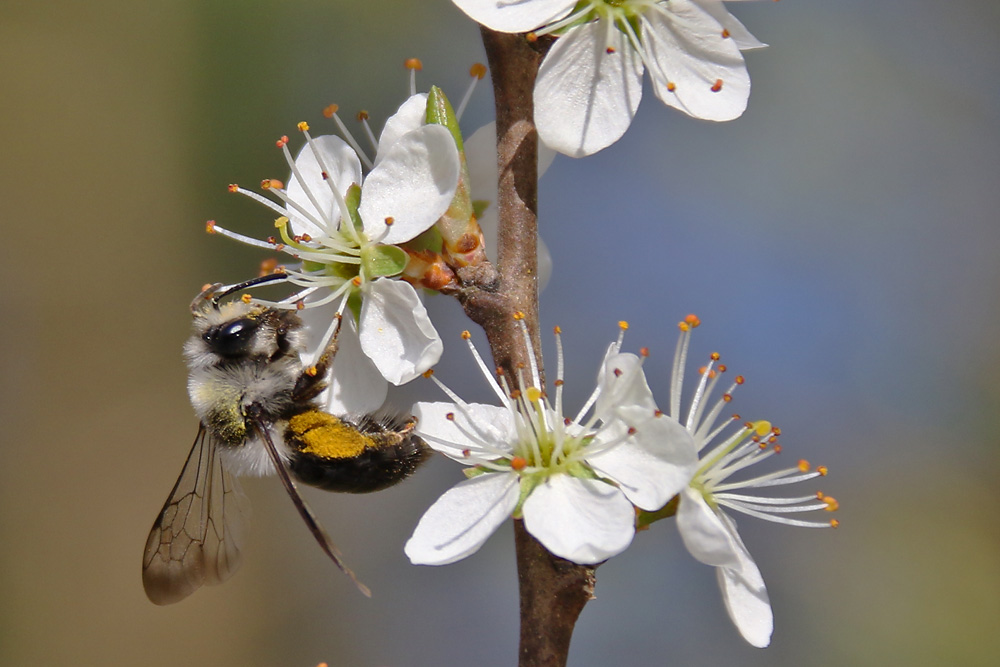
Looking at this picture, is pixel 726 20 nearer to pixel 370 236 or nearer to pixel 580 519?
pixel 370 236

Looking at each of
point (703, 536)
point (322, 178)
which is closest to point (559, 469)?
point (703, 536)

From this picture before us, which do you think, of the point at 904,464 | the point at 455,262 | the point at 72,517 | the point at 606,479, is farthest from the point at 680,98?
the point at 72,517

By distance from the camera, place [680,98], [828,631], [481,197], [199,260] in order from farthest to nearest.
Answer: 1. [199,260]
2. [828,631]
3. [481,197]
4. [680,98]

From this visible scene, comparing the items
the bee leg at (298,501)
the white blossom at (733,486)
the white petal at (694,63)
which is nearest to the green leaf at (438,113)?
the white petal at (694,63)

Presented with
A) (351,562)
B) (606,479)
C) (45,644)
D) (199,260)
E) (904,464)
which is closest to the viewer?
(606,479)

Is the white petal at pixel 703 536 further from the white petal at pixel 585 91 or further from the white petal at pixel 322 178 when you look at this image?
the white petal at pixel 322 178

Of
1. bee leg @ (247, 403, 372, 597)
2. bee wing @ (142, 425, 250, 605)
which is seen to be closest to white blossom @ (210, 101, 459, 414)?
bee leg @ (247, 403, 372, 597)

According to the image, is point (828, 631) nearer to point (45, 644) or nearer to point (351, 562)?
point (351, 562)

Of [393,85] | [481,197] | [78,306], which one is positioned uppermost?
[393,85]
